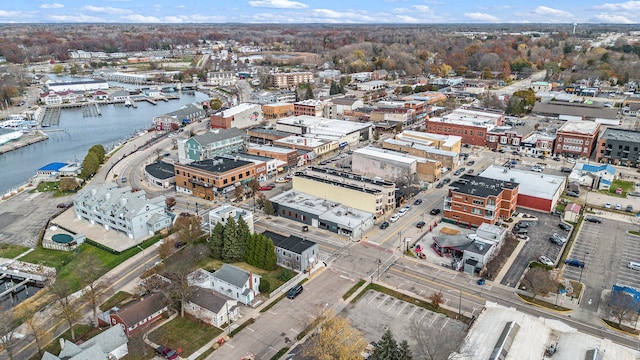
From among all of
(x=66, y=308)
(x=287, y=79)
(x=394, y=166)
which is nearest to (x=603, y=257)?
(x=394, y=166)

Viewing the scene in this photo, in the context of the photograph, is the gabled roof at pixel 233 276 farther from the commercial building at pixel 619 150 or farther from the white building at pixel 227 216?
the commercial building at pixel 619 150

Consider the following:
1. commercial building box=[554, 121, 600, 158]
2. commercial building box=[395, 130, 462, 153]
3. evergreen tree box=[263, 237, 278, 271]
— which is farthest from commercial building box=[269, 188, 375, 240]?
commercial building box=[554, 121, 600, 158]

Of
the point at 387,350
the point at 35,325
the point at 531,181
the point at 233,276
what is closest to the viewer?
the point at 387,350

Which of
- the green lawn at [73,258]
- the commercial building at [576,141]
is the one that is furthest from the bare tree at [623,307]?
the commercial building at [576,141]

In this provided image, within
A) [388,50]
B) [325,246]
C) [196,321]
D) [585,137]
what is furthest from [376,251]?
[388,50]

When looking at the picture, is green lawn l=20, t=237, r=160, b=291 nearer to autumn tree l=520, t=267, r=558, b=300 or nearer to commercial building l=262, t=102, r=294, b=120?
autumn tree l=520, t=267, r=558, b=300

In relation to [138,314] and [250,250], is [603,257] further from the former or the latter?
[138,314]
